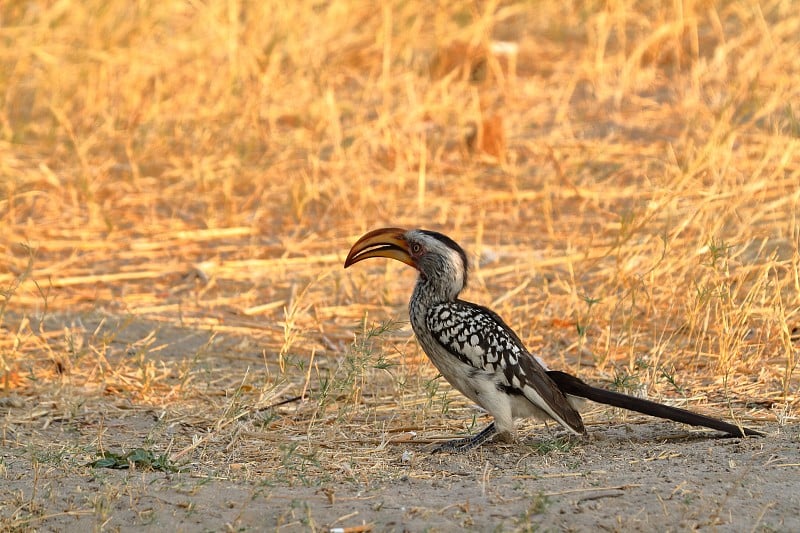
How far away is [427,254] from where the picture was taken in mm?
4414

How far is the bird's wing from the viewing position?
159 inches

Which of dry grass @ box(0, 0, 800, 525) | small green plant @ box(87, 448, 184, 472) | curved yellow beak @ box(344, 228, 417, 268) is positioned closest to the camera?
small green plant @ box(87, 448, 184, 472)

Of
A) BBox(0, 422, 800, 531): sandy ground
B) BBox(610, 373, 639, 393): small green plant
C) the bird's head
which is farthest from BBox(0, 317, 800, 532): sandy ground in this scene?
the bird's head

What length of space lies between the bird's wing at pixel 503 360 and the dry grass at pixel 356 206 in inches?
16.6

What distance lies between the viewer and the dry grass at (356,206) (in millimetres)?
4664

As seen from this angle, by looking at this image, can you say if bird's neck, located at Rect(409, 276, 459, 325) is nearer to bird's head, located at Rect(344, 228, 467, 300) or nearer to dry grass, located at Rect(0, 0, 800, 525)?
bird's head, located at Rect(344, 228, 467, 300)

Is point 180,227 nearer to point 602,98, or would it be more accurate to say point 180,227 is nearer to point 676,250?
point 676,250

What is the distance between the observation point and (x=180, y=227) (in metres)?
6.84

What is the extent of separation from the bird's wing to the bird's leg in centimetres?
16

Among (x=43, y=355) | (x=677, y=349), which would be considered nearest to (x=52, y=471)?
(x=43, y=355)

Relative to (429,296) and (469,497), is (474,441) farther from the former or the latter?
(469,497)

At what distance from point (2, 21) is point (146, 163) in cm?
136

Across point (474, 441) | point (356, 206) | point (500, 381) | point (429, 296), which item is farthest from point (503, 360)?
point (356, 206)

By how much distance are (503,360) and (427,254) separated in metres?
0.54
